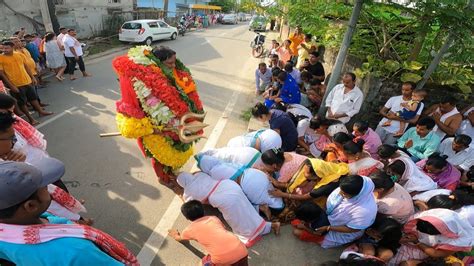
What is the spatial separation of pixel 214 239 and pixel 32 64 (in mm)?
6521

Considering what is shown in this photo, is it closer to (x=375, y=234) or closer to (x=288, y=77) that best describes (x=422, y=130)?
(x=375, y=234)

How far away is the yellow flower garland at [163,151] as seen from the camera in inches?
145

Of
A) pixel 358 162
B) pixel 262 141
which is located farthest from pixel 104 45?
pixel 358 162

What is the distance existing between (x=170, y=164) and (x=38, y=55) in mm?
7103

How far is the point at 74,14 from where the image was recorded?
15219mm

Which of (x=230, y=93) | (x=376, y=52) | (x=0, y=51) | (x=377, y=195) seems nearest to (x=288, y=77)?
(x=376, y=52)

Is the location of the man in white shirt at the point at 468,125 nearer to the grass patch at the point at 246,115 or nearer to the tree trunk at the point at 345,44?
the tree trunk at the point at 345,44

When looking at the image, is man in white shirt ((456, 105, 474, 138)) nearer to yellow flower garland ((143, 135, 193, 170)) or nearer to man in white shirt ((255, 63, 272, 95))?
yellow flower garland ((143, 135, 193, 170))

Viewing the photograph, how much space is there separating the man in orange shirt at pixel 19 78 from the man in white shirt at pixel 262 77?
202 inches

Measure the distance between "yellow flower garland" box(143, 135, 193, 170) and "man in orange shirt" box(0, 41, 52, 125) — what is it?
363 cm

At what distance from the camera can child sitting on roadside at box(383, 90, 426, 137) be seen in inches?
187

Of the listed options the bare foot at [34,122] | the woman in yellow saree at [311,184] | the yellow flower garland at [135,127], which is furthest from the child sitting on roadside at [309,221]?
the bare foot at [34,122]

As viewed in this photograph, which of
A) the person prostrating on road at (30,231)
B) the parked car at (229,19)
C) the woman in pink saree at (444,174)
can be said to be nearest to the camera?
the person prostrating on road at (30,231)

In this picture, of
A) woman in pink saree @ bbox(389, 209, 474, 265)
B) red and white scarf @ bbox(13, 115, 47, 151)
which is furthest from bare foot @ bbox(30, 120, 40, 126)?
woman in pink saree @ bbox(389, 209, 474, 265)
